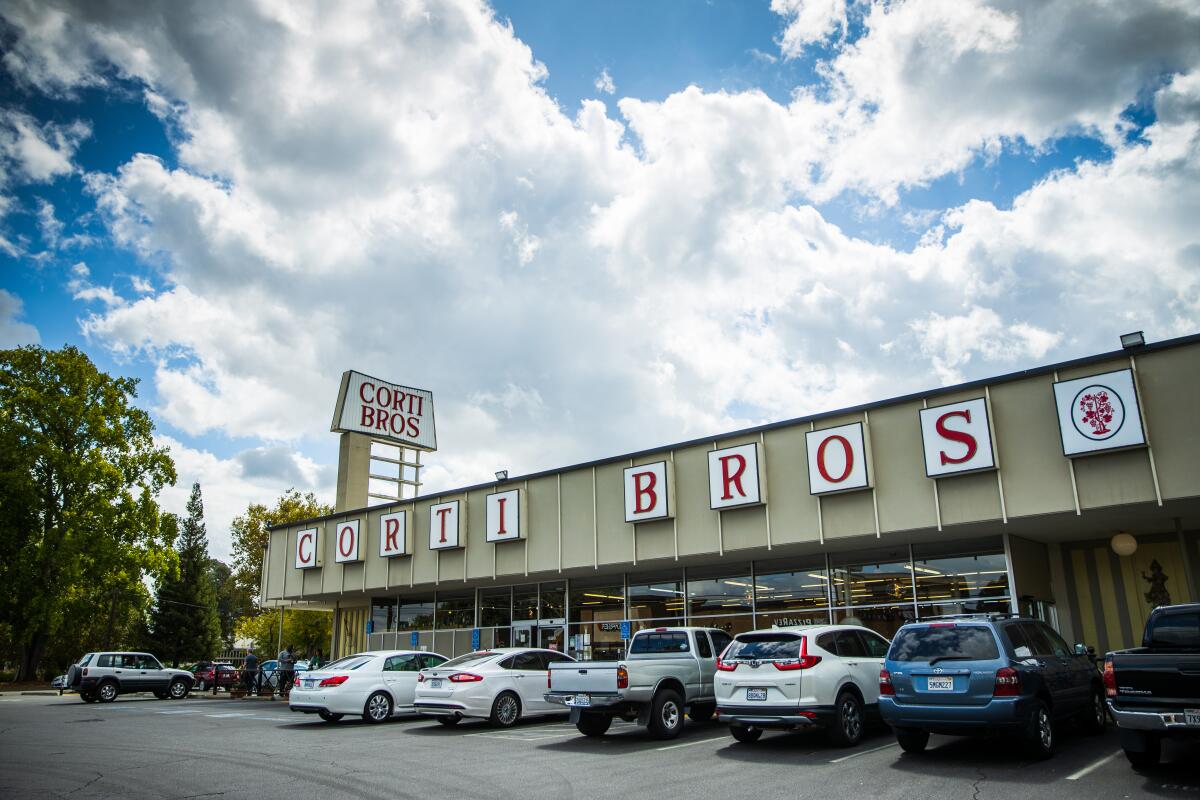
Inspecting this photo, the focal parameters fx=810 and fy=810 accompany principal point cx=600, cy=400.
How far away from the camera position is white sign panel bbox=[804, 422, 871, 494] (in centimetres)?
1752

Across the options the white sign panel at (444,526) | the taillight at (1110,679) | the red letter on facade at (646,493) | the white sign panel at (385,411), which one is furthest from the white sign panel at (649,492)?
the white sign panel at (385,411)

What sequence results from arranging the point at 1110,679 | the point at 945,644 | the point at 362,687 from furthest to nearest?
the point at 362,687 < the point at 945,644 < the point at 1110,679

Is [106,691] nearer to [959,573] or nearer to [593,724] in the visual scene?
[593,724]

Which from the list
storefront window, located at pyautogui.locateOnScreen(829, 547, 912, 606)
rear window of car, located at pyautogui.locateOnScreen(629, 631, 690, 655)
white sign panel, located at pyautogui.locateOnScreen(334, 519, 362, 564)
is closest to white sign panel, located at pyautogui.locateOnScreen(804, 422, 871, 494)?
storefront window, located at pyautogui.locateOnScreen(829, 547, 912, 606)

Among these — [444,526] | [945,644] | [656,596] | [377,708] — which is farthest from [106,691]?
[945,644]

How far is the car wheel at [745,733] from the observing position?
39.4ft

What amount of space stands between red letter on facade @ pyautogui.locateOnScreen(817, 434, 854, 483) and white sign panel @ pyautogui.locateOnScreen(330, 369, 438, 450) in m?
22.7

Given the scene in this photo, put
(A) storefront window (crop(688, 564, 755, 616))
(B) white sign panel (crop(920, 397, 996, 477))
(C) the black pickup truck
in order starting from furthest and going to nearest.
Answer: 1. (A) storefront window (crop(688, 564, 755, 616))
2. (B) white sign panel (crop(920, 397, 996, 477))
3. (C) the black pickup truck

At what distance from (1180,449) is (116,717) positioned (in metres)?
24.1

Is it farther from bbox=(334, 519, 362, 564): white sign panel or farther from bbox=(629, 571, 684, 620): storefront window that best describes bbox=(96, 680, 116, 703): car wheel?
bbox=(629, 571, 684, 620): storefront window

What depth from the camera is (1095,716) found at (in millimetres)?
11602

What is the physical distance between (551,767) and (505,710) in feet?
18.4

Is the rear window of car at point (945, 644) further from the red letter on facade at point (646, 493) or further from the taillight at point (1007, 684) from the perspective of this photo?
the red letter on facade at point (646, 493)

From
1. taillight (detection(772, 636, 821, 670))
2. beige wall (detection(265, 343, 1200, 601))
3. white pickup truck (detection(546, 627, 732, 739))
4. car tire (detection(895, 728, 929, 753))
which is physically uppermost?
beige wall (detection(265, 343, 1200, 601))
